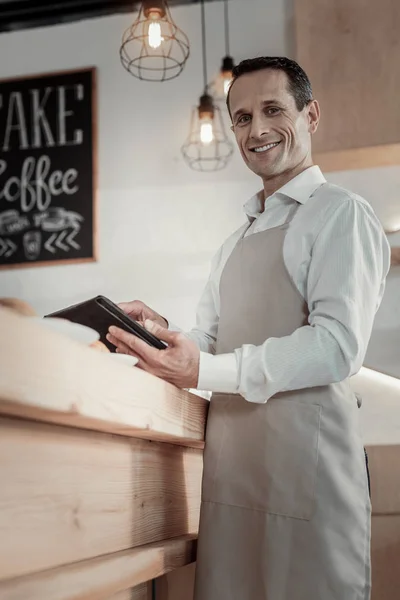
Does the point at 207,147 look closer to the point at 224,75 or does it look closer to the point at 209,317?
the point at 224,75

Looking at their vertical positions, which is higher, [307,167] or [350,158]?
[350,158]

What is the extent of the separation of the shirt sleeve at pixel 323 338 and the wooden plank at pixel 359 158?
140cm

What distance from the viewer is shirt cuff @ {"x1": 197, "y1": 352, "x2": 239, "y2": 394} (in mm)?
1310

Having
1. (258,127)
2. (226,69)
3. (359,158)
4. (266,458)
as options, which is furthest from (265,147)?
(226,69)

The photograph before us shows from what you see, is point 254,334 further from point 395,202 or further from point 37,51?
point 37,51

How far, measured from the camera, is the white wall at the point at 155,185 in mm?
3281

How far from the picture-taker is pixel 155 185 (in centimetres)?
340

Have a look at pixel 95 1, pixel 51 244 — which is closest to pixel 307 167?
pixel 51 244

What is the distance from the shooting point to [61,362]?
2.68 feet

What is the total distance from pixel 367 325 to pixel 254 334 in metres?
0.22

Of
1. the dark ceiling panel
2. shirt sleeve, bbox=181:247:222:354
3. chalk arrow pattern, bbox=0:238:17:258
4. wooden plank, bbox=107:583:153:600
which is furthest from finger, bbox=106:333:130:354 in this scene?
the dark ceiling panel

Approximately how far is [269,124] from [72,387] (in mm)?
969

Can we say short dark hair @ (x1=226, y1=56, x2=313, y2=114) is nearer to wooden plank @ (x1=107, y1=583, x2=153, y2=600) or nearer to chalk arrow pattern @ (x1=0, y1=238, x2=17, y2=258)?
wooden plank @ (x1=107, y1=583, x2=153, y2=600)

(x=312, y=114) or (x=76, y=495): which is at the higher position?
(x=312, y=114)
